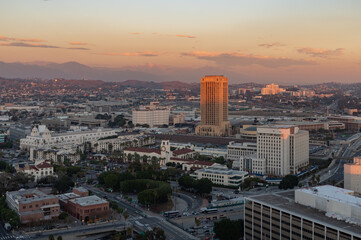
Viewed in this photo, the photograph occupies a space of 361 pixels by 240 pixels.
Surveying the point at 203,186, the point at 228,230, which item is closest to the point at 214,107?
the point at 203,186

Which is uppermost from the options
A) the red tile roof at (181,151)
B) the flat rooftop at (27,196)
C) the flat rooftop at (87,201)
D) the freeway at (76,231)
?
the flat rooftop at (27,196)

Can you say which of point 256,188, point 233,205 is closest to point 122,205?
point 233,205

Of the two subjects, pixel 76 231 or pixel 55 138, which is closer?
pixel 76 231

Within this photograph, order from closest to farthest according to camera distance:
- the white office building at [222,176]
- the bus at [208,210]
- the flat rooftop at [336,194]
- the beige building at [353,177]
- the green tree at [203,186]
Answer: the flat rooftop at [336,194]
the bus at [208,210]
the beige building at [353,177]
the green tree at [203,186]
the white office building at [222,176]

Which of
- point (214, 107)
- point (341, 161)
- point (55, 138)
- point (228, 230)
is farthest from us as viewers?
point (214, 107)

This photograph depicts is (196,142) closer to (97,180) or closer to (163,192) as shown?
(97,180)

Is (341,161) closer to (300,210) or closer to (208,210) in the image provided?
(208,210)

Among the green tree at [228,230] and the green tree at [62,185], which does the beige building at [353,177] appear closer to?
the green tree at [228,230]

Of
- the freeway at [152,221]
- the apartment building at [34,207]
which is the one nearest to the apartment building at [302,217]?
the freeway at [152,221]
